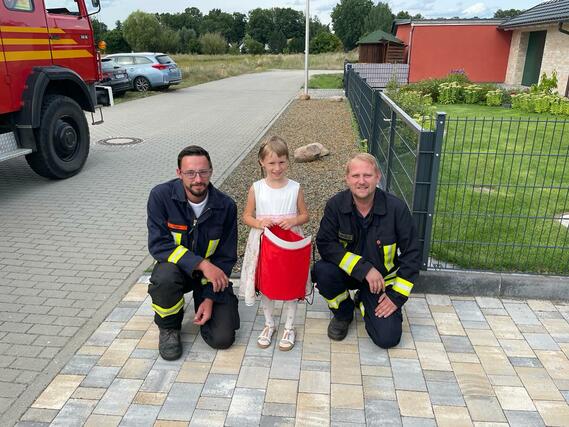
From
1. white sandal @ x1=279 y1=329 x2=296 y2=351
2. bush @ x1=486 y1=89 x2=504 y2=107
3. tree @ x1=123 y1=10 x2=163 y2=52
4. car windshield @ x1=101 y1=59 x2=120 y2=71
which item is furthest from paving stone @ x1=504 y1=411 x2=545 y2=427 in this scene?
tree @ x1=123 y1=10 x2=163 y2=52

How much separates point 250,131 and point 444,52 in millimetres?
14306

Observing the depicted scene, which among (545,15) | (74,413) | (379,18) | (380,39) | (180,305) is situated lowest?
(74,413)

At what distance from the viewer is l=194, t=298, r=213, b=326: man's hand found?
3.17 meters

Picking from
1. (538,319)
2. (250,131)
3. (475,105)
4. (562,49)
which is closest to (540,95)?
(475,105)

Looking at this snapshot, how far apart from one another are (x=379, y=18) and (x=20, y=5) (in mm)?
81467

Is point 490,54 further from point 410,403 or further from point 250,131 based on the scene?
point 410,403

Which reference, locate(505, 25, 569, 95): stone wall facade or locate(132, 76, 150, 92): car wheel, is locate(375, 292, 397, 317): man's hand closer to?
locate(505, 25, 569, 95): stone wall facade

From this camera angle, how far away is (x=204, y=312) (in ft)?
10.4

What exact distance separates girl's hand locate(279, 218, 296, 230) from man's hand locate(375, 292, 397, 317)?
2.62 ft

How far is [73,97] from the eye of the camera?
25.0ft

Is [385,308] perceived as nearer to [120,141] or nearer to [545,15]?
[120,141]

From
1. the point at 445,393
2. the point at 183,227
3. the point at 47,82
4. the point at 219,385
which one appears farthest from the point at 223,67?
the point at 445,393

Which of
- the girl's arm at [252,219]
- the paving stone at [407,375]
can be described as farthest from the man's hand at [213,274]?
the paving stone at [407,375]

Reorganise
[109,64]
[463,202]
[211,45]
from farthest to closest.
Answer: [211,45] < [109,64] < [463,202]
